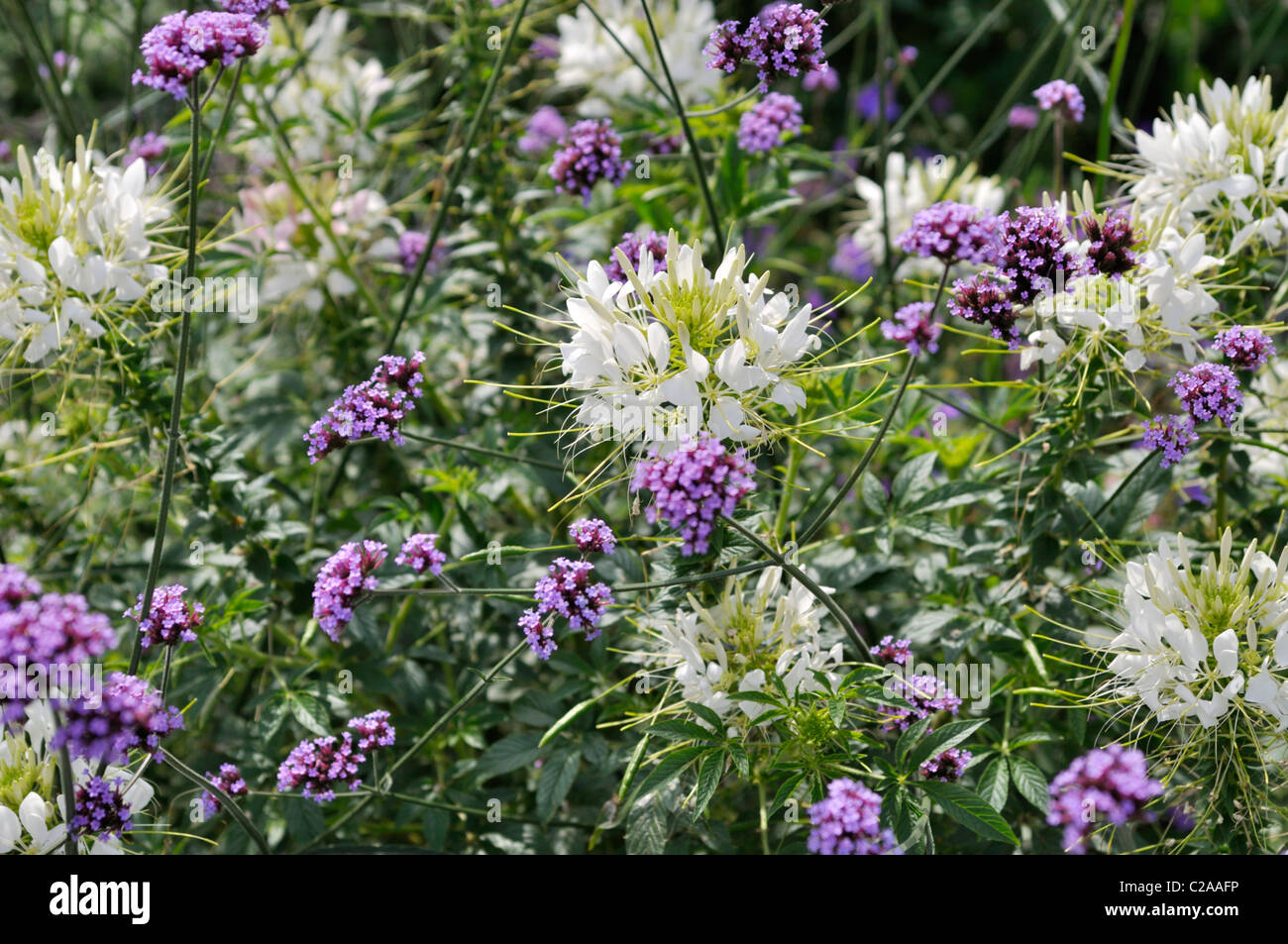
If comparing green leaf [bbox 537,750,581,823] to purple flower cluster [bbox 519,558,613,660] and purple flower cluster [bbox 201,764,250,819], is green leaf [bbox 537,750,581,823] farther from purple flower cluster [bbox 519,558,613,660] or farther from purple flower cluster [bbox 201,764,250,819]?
purple flower cluster [bbox 201,764,250,819]

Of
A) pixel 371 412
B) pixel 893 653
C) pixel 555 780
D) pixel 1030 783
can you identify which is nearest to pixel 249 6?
pixel 371 412

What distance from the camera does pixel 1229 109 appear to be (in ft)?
6.99

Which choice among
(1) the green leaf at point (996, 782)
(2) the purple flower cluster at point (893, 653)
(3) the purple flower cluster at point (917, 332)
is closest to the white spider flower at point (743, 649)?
(2) the purple flower cluster at point (893, 653)

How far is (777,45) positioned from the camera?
6.03ft

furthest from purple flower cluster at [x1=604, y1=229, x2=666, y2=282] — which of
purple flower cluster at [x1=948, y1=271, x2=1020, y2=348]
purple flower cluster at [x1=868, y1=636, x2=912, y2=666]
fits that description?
purple flower cluster at [x1=868, y1=636, x2=912, y2=666]

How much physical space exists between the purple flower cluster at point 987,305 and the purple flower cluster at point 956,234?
0.19ft

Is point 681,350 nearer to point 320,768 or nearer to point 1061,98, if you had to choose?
point 320,768

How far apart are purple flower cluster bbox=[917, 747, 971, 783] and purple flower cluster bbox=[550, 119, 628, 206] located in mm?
1359

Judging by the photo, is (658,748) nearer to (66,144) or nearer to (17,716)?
(17,716)

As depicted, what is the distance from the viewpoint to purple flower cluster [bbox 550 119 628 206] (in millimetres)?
2324

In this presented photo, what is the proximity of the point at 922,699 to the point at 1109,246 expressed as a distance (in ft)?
2.64

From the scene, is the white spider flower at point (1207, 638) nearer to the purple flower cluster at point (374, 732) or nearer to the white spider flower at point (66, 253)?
the purple flower cluster at point (374, 732)

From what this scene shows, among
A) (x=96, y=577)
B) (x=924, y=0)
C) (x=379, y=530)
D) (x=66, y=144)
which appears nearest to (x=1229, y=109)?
(x=379, y=530)
